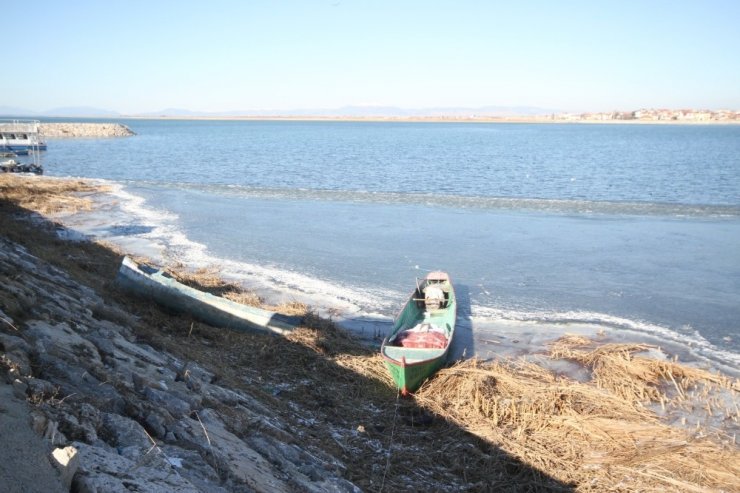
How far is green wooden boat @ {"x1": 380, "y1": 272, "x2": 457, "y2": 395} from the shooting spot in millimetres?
9695

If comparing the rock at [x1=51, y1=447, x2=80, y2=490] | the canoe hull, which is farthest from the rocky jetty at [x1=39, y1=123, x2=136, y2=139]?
the rock at [x1=51, y1=447, x2=80, y2=490]

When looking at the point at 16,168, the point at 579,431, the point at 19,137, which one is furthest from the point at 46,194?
the point at 19,137

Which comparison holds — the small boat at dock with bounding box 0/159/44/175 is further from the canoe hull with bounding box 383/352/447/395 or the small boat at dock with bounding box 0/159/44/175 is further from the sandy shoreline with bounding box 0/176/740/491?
the canoe hull with bounding box 383/352/447/395

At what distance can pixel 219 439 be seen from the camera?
5590mm

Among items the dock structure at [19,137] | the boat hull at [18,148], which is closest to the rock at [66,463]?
the dock structure at [19,137]

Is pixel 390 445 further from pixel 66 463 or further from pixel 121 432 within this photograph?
pixel 66 463

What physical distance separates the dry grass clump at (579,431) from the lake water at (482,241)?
2725 mm

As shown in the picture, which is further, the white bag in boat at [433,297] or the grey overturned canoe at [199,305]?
the white bag in boat at [433,297]

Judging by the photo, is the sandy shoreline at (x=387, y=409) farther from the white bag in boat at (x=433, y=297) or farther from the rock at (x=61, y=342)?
the white bag in boat at (x=433, y=297)

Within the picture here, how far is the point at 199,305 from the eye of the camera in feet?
37.4

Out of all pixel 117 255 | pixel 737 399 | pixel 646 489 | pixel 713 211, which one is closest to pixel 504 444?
pixel 646 489

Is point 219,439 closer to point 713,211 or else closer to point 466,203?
point 466,203

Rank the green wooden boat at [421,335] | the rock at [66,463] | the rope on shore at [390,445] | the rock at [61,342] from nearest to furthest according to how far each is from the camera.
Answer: the rock at [66,463] < the rock at [61,342] < the rope on shore at [390,445] < the green wooden boat at [421,335]

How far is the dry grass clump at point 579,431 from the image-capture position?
295 inches
